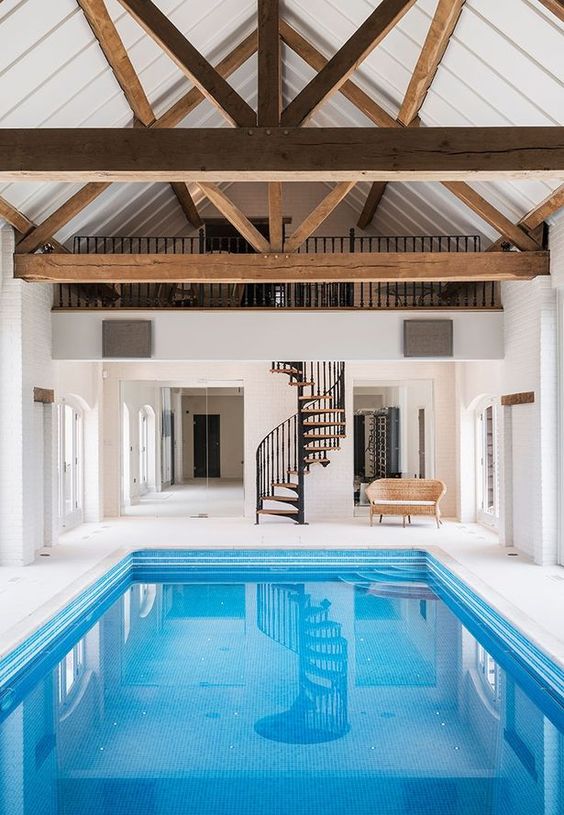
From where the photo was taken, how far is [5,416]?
863 centimetres

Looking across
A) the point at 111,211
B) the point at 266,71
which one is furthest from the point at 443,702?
the point at 111,211

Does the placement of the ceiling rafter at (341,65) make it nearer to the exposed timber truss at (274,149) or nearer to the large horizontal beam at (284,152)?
→ the exposed timber truss at (274,149)

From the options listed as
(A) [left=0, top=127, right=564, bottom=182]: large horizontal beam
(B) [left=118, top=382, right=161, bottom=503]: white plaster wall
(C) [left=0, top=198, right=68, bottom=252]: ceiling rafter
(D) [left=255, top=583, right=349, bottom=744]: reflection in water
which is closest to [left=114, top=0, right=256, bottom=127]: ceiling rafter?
(A) [left=0, top=127, right=564, bottom=182]: large horizontal beam

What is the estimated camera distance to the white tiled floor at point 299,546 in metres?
6.50

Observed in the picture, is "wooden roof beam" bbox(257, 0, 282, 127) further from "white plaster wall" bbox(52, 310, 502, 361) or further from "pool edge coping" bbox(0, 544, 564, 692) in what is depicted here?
"white plaster wall" bbox(52, 310, 502, 361)

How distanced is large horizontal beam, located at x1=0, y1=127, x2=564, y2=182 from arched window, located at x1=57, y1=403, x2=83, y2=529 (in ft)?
22.6

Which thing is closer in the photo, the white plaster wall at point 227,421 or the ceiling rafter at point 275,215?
the ceiling rafter at point 275,215

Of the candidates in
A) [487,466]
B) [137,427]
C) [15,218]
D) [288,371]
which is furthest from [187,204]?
[487,466]

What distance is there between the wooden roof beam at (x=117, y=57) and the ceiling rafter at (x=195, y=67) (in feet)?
3.61

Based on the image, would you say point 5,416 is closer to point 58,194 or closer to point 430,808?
point 58,194

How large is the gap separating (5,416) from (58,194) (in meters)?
2.55

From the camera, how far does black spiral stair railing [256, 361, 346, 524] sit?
39.2ft

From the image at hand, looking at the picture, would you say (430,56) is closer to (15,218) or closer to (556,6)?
(556,6)

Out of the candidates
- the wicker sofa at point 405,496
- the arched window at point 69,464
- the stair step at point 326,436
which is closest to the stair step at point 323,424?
the stair step at point 326,436
